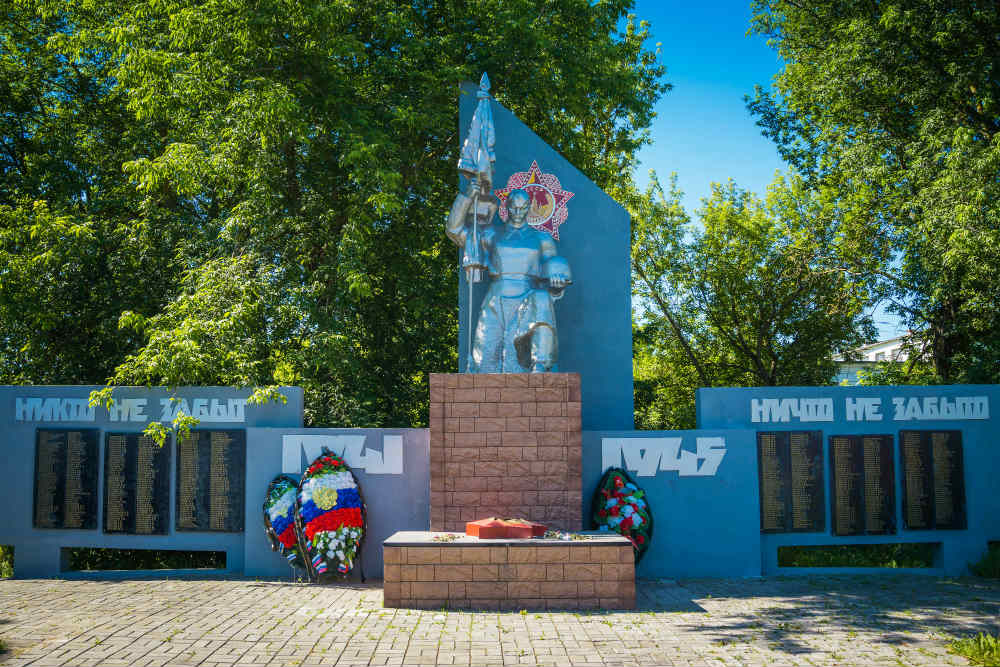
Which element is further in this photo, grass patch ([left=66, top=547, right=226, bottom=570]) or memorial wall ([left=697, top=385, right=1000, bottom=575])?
grass patch ([left=66, top=547, right=226, bottom=570])

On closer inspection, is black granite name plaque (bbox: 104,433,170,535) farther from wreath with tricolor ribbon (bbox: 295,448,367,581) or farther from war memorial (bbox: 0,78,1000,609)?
wreath with tricolor ribbon (bbox: 295,448,367,581)

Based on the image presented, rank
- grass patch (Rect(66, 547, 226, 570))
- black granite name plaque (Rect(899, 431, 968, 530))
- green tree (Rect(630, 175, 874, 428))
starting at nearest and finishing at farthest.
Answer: black granite name plaque (Rect(899, 431, 968, 530))
grass patch (Rect(66, 547, 226, 570))
green tree (Rect(630, 175, 874, 428))

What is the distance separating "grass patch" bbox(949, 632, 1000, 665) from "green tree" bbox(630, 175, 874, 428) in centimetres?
1034

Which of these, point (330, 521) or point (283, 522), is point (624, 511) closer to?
point (330, 521)

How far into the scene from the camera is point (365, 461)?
856 centimetres

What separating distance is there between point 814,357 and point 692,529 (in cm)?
962

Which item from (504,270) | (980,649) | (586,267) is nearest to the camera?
(980,649)

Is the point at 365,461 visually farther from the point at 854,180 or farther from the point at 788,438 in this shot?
the point at 854,180

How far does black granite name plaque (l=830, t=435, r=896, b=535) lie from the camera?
8.64 meters

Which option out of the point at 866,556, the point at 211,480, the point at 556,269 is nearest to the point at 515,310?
the point at 556,269

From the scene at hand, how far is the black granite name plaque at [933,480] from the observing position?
874cm

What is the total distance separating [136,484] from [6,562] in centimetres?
260

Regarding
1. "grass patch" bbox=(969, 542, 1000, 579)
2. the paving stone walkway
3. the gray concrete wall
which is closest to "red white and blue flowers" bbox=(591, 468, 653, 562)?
the paving stone walkway

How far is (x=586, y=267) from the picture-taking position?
9.84m
